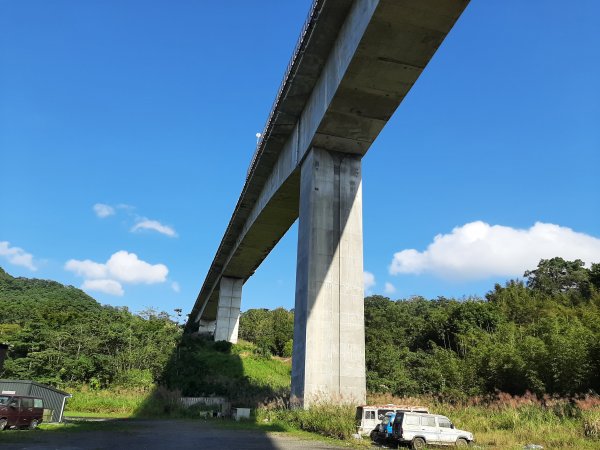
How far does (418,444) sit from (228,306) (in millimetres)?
37330

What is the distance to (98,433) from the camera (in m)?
15.3

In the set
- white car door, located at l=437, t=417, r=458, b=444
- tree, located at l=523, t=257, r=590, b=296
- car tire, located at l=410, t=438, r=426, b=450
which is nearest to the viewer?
car tire, located at l=410, t=438, r=426, b=450

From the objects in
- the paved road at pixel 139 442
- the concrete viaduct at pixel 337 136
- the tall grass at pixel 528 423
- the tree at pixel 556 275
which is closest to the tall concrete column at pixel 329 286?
the concrete viaduct at pixel 337 136

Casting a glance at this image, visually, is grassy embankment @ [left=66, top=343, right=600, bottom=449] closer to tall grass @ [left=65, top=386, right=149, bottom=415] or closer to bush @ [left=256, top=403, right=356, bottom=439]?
bush @ [left=256, top=403, right=356, bottom=439]

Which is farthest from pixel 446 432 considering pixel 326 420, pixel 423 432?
pixel 326 420

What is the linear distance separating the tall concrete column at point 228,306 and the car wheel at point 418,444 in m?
36.2

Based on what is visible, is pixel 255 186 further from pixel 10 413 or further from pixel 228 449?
pixel 228 449

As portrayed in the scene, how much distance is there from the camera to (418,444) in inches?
493

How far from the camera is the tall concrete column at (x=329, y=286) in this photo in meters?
15.5

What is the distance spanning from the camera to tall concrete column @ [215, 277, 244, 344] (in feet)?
156

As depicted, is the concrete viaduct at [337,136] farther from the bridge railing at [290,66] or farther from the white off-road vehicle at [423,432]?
the white off-road vehicle at [423,432]

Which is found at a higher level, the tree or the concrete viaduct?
the tree

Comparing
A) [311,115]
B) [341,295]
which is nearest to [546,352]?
[341,295]

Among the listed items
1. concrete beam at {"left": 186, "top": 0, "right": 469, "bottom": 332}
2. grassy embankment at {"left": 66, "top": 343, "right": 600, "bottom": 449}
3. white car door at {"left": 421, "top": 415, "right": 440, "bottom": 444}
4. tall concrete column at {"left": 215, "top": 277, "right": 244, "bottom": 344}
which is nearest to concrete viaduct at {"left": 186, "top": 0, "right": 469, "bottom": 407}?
concrete beam at {"left": 186, "top": 0, "right": 469, "bottom": 332}
